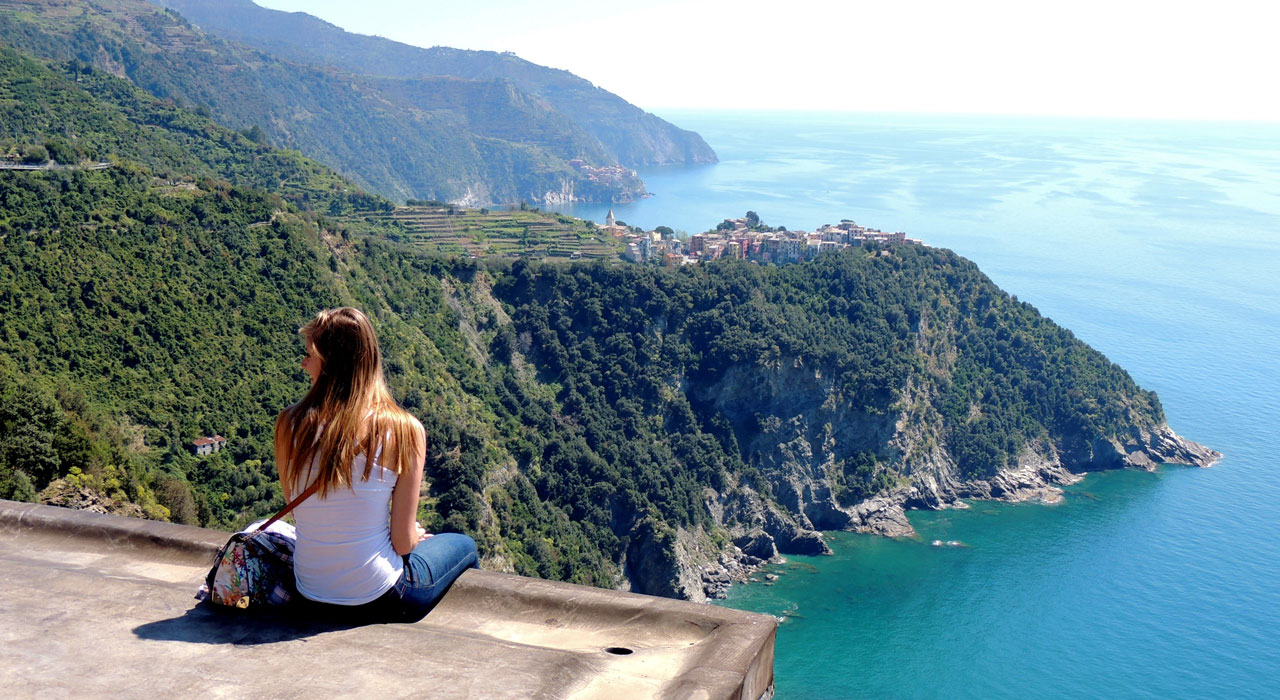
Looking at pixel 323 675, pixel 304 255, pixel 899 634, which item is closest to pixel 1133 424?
pixel 899 634

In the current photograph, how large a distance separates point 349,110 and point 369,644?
5544 inches

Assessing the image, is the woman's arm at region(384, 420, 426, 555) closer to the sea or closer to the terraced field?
the sea

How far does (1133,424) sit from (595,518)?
34057 millimetres

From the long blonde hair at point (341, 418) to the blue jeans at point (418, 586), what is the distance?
562 mm

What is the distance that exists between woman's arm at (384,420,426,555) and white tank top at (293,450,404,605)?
4 centimetres

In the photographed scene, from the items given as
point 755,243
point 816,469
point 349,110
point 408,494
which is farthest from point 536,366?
point 349,110

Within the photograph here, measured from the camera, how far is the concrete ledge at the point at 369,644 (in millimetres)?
3395

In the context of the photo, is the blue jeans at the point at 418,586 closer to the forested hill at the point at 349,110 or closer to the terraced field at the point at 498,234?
the terraced field at the point at 498,234

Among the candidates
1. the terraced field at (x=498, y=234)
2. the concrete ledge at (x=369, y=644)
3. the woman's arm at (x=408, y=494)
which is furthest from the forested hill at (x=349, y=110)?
the woman's arm at (x=408, y=494)

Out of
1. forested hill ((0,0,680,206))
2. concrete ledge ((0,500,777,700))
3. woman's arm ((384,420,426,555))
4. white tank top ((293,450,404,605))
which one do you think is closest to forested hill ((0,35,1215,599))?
concrete ledge ((0,500,777,700))

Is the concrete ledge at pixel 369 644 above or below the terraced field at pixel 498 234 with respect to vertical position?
above

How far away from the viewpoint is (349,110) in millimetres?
133750

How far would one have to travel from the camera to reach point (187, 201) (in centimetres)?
3466

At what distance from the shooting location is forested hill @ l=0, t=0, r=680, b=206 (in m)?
88.1
